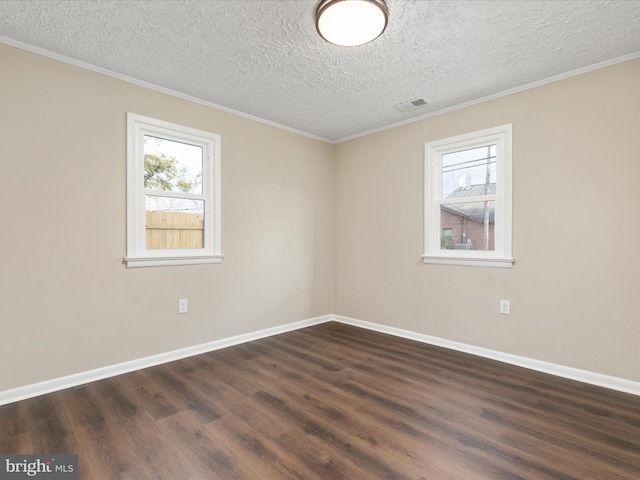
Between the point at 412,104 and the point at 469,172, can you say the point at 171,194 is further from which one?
the point at 469,172

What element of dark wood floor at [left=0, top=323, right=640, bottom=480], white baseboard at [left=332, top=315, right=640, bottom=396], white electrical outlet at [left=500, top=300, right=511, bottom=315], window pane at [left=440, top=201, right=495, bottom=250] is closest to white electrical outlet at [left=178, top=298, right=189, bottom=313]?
dark wood floor at [left=0, top=323, right=640, bottom=480]

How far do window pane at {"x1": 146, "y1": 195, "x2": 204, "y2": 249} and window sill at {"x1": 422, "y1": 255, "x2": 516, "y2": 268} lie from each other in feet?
8.01

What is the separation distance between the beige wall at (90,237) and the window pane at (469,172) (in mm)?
2066

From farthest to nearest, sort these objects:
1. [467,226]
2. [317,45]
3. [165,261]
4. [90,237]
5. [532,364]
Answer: [467,226] → [165,261] → [532,364] → [90,237] → [317,45]

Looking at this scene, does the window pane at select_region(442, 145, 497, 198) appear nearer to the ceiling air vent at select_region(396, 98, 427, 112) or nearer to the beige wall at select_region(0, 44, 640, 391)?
the beige wall at select_region(0, 44, 640, 391)

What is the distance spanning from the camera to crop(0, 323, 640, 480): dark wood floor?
162 cm

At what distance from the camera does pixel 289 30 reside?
7.05 feet

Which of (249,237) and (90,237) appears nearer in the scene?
(90,237)

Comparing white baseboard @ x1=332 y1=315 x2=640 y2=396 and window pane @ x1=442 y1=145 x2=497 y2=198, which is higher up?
window pane @ x1=442 y1=145 x2=497 y2=198

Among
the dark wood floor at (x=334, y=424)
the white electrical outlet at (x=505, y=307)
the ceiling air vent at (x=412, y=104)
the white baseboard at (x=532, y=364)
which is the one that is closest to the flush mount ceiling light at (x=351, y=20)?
the ceiling air vent at (x=412, y=104)

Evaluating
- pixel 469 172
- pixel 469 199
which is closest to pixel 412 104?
pixel 469 172

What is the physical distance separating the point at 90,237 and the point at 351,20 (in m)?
2.48

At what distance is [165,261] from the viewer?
2994 mm

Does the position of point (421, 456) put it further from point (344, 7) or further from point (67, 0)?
point (67, 0)
